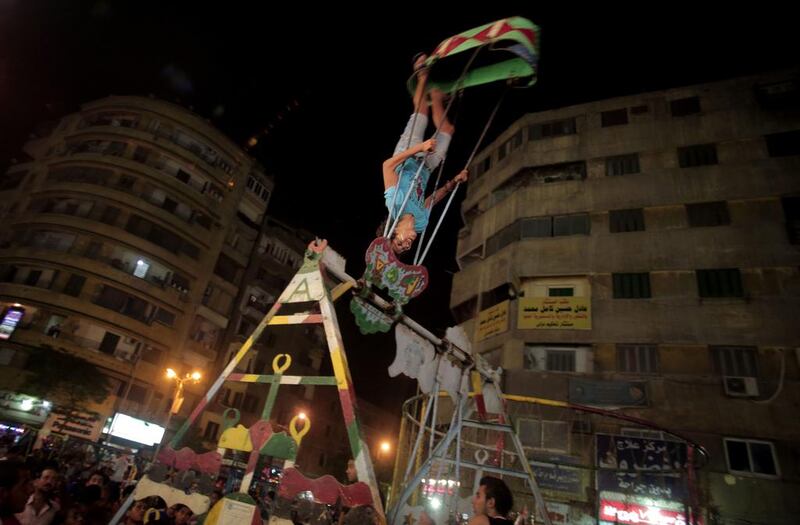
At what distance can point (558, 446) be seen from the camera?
19.3m

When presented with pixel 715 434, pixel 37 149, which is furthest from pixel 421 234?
Answer: pixel 37 149

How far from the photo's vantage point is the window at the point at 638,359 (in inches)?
780

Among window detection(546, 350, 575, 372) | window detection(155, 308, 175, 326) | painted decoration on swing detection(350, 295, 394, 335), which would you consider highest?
window detection(155, 308, 175, 326)

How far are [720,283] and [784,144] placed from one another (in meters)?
8.21

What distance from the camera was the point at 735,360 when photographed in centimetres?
1862

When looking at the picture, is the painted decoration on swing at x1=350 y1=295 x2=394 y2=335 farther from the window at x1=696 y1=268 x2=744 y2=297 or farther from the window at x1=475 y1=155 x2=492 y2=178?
the window at x1=475 y1=155 x2=492 y2=178

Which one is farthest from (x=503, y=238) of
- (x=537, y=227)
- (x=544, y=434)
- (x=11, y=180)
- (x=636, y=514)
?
(x=11, y=180)

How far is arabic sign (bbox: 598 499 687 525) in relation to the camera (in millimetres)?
14445

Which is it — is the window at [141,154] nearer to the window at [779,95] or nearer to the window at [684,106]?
the window at [684,106]

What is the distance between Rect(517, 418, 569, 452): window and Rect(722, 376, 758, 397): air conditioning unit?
663 centimetres

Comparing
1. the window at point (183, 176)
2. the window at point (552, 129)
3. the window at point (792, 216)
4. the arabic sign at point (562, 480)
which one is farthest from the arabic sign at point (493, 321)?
the window at point (183, 176)

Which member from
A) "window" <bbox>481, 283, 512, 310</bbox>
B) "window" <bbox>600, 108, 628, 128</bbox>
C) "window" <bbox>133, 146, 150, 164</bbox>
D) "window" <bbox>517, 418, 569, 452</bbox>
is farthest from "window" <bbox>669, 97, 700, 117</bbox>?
"window" <bbox>133, 146, 150, 164</bbox>

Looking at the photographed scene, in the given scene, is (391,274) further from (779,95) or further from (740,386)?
(779,95)

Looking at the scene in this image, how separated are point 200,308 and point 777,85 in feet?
137
